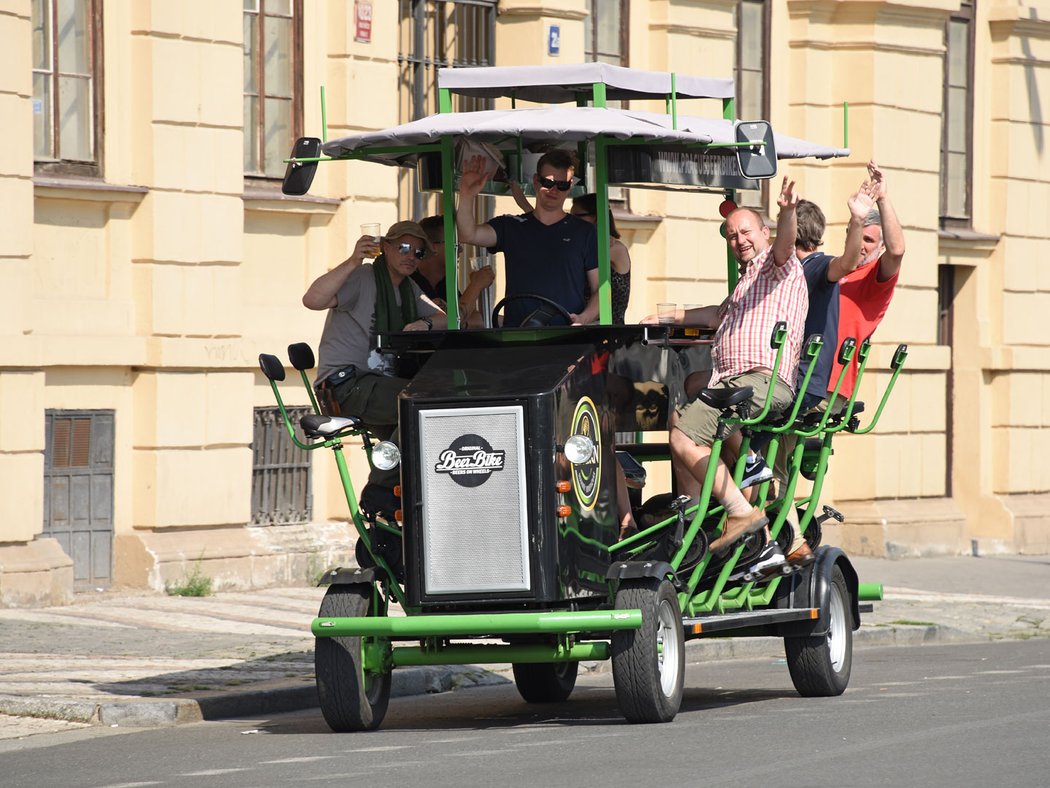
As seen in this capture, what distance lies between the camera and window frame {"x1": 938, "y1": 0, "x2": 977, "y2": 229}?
22141mm

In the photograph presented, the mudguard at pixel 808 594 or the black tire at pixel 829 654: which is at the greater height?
the mudguard at pixel 808 594

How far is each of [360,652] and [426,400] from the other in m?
1.11

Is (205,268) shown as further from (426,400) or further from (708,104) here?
(426,400)

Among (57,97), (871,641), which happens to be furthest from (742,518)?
(57,97)

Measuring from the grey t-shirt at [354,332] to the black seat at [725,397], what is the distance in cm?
149

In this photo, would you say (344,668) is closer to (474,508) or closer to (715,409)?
(474,508)

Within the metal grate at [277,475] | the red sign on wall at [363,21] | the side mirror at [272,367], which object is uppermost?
the red sign on wall at [363,21]

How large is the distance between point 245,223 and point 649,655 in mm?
7831

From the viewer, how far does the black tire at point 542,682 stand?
1088 cm

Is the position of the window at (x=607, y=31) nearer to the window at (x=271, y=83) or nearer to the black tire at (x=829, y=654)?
the window at (x=271, y=83)

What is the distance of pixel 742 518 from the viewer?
10062mm

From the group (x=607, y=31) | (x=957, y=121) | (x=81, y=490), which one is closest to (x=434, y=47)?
(x=607, y=31)

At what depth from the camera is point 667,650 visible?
9.43 meters

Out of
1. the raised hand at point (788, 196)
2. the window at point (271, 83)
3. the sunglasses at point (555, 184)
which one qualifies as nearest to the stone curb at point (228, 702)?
the sunglasses at point (555, 184)
